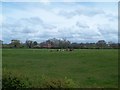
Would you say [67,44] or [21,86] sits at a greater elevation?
[67,44]

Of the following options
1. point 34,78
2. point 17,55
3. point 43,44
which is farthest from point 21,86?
point 17,55

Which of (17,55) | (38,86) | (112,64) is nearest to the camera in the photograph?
(38,86)

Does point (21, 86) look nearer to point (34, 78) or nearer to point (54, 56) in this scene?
point (34, 78)

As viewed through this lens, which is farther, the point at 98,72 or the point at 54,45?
the point at 54,45

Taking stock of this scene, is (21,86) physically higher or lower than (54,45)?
lower

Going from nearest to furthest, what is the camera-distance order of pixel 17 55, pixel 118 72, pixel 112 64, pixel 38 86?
1. pixel 38 86
2. pixel 118 72
3. pixel 112 64
4. pixel 17 55

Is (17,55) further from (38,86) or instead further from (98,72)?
(38,86)

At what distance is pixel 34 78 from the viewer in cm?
1005

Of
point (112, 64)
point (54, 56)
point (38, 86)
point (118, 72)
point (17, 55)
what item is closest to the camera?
point (38, 86)

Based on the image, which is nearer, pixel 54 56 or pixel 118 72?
pixel 118 72

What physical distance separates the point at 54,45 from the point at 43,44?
0.93 meters

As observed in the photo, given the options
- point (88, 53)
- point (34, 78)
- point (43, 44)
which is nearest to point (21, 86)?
point (34, 78)

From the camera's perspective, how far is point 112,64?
1881 centimetres

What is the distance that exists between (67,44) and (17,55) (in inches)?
220
